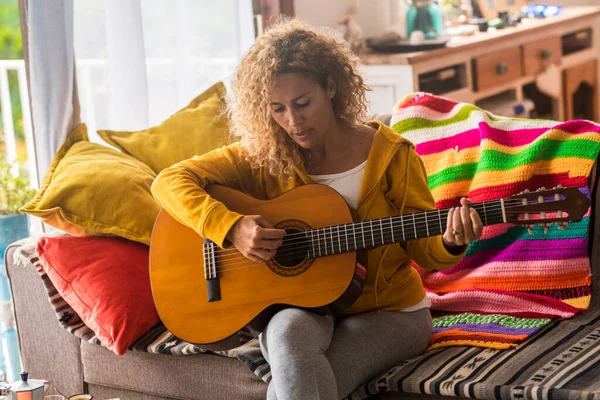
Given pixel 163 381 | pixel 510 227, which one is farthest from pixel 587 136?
pixel 163 381

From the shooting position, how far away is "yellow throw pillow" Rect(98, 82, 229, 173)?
244 cm

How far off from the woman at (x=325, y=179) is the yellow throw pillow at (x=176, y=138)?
44 cm

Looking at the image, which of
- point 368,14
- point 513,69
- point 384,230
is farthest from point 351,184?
point 513,69

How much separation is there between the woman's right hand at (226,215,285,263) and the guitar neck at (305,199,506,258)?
3.0 inches

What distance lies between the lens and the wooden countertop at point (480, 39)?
3.68 metres

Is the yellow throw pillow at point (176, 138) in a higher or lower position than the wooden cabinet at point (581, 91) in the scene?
higher

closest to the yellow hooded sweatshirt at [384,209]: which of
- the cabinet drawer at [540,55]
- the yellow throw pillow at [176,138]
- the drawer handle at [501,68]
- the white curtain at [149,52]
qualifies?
the yellow throw pillow at [176,138]

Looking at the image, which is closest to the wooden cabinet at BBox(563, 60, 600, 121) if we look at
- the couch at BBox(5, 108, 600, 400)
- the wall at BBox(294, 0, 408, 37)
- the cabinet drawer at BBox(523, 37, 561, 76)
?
the cabinet drawer at BBox(523, 37, 561, 76)

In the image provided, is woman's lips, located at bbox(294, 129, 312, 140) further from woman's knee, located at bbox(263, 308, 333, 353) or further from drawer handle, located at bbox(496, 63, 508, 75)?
drawer handle, located at bbox(496, 63, 508, 75)

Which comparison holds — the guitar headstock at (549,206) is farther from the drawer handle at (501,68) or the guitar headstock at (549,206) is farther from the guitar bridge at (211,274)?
the drawer handle at (501,68)

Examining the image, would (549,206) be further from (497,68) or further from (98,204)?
(497,68)

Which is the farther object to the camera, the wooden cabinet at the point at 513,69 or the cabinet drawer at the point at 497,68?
the cabinet drawer at the point at 497,68

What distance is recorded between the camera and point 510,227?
2.08m

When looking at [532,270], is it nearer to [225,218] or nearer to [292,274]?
[292,274]
